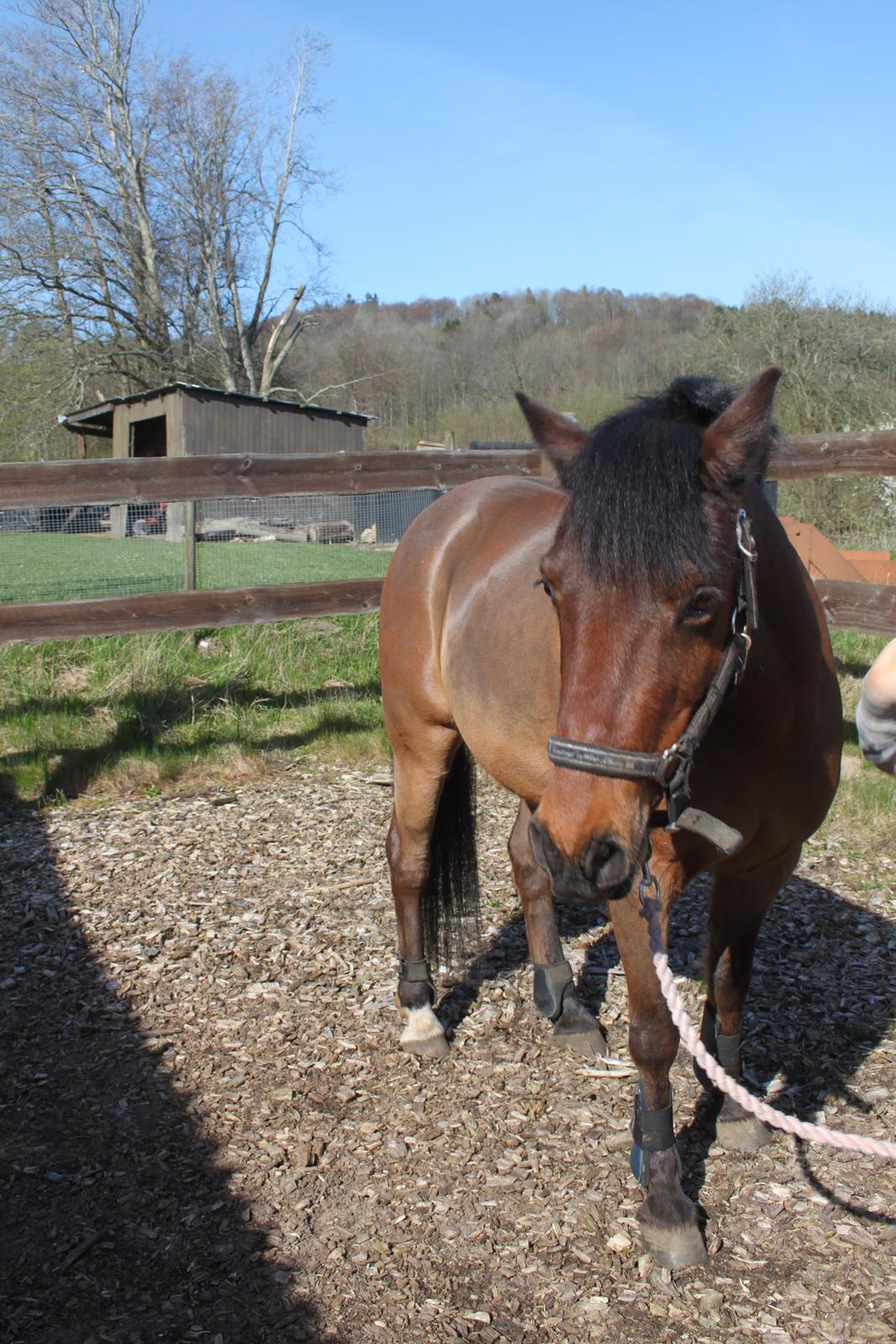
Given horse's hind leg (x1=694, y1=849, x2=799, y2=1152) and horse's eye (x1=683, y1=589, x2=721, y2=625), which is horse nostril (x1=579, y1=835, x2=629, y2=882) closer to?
horse's eye (x1=683, y1=589, x2=721, y2=625)

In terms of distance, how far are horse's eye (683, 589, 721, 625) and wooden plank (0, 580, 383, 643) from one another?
4751mm

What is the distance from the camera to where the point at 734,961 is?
279 centimetres

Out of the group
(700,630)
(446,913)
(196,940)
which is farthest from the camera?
(196,940)

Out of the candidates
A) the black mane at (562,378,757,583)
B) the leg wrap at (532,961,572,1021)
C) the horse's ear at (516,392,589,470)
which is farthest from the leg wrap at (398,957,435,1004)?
the black mane at (562,378,757,583)

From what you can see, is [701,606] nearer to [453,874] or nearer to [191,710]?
[453,874]

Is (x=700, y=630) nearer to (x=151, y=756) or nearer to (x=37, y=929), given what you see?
(x=37, y=929)

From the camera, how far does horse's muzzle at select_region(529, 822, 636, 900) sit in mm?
1700

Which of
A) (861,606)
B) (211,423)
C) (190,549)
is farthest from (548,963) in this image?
(211,423)

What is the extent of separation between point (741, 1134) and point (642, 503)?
1948 millimetres

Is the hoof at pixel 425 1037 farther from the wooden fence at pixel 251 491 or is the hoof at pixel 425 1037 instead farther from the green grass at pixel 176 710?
the wooden fence at pixel 251 491

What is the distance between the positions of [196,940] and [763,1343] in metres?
2.60

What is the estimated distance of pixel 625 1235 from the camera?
242 centimetres

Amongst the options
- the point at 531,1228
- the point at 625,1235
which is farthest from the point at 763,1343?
the point at 531,1228

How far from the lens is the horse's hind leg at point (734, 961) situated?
2.68m
